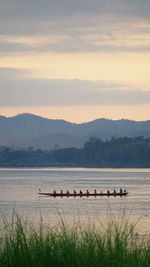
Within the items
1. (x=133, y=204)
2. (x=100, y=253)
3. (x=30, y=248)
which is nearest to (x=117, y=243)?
(x=100, y=253)

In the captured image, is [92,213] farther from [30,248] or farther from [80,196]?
[30,248]

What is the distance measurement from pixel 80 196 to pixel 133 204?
14.3 metres

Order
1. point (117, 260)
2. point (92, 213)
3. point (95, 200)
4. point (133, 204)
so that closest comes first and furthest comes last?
point (117, 260) < point (92, 213) < point (133, 204) < point (95, 200)

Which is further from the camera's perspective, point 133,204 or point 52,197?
point 52,197

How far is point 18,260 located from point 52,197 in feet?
262

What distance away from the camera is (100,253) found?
14.2 m

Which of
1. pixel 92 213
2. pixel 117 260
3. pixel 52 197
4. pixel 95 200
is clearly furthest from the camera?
pixel 52 197

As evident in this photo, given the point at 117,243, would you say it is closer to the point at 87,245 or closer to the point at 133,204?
the point at 87,245

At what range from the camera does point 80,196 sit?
299ft

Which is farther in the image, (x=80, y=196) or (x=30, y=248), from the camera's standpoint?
(x=80, y=196)

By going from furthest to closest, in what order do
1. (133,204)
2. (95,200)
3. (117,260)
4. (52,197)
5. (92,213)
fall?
(52,197)
(95,200)
(133,204)
(92,213)
(117,260)

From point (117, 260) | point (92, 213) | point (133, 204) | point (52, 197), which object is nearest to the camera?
point (117, 260)

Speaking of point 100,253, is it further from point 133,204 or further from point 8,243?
point 133,204

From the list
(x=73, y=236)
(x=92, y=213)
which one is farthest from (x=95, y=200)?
(x=73, y=236)
